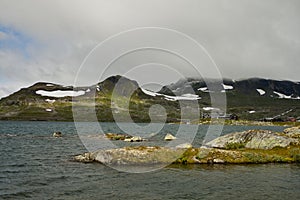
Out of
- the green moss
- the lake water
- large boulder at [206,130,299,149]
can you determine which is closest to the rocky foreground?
large boulder at [206,130,299,149]

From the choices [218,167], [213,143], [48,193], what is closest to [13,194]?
[48,193]

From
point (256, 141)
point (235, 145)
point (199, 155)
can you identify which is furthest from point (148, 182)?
point (256, 141)

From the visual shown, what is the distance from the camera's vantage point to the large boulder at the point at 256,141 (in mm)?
51375

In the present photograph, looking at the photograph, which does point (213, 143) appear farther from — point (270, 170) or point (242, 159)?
point (270, 170)

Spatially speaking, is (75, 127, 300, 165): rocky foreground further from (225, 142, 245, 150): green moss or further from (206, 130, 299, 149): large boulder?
(225, 142, 245, 150): green moss

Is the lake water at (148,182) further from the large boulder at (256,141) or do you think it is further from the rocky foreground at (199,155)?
the large boulder at (256,141)

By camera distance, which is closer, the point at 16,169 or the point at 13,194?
the point at 13,194

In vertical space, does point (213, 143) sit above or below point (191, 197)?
above

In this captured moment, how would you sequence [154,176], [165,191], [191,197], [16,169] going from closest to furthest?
[191,197] < [165,191] < [154,176] < [16,169]

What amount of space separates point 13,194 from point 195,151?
2513 cm

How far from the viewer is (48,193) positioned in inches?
1039

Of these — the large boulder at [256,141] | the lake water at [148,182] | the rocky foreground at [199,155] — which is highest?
the large boulder at [256,141]

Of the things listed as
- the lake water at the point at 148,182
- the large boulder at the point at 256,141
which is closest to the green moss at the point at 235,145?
the large boulder at the point at 256,141

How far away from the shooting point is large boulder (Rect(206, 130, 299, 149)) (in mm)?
51375
